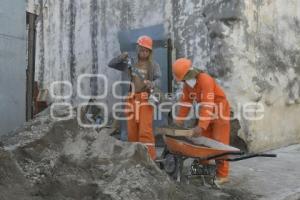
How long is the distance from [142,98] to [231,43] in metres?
2.17

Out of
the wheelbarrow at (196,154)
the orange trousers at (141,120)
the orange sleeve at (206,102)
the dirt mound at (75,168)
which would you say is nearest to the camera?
the dirt mound at (75,168)

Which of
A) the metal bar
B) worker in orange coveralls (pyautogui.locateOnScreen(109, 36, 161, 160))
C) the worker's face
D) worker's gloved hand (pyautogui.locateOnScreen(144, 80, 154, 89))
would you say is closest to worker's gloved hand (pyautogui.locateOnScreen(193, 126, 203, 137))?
worker in orange coveralls (pyautogui.locateOnScreen(109, 36, 161, 160))

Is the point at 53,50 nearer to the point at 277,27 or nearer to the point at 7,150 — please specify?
the point at 277,27

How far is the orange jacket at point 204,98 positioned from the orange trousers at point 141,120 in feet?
1.94

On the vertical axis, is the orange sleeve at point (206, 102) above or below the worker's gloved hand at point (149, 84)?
below

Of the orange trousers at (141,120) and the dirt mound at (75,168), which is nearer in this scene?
the dirt mound at (75,168)

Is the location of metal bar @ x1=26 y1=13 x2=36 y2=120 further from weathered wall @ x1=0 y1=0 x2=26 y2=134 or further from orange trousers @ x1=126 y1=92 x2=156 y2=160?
orange trousers @ x1=126 y1=92 x2=156 y2=160

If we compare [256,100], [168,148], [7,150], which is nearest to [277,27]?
[256,100]

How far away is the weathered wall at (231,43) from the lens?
808cm

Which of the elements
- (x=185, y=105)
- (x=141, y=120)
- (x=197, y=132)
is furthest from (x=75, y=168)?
(x=141, y=120)

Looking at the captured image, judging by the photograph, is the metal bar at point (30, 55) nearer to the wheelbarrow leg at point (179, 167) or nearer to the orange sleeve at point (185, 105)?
the orange sleeve at point (185, 105)

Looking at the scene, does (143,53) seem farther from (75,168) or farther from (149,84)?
(75,168)

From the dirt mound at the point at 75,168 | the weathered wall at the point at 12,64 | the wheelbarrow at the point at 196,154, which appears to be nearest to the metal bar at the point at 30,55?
the weathered wall at the point at 12,64

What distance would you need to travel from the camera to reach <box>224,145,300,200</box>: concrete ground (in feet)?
18.3
